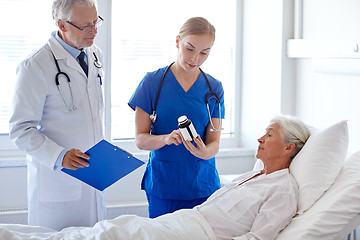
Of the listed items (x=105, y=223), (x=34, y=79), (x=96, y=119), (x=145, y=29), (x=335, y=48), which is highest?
(x=145, y=29)

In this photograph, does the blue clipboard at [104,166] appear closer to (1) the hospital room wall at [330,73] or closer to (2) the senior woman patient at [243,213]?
(2) the senior woman patient at [243,213]

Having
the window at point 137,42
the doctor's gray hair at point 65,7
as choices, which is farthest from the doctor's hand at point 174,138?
the window at point 137,42

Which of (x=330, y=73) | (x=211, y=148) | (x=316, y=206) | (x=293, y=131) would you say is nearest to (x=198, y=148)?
(x=211, y=148)

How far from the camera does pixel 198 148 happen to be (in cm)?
221

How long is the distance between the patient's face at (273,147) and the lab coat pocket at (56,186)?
0.84 m

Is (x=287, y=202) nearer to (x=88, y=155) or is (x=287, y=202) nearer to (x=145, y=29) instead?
(x=88, y=155)

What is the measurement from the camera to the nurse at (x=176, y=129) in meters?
2.31

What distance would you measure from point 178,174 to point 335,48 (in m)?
1.15

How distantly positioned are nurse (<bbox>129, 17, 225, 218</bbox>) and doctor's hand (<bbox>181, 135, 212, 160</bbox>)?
23 millimetres

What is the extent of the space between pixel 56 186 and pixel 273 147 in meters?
0.97

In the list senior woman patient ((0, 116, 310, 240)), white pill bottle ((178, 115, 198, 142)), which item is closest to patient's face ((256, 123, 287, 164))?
senior woman patient ((0, 116, 310, 240))

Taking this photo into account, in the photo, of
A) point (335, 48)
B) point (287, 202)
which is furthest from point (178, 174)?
point (335, 48)

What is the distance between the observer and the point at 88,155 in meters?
2.06

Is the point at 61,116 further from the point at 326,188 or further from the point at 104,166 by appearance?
the point at 326,188
